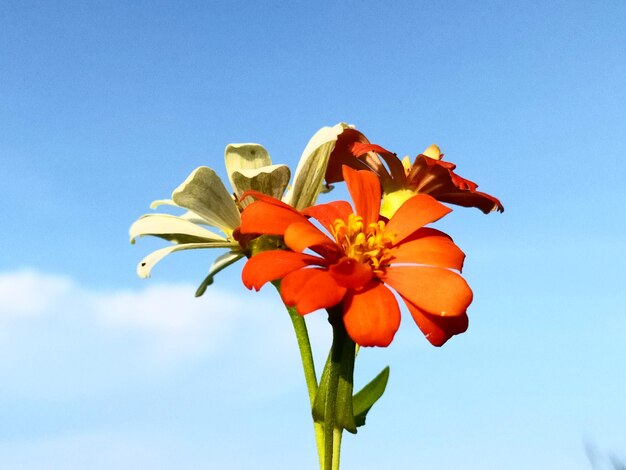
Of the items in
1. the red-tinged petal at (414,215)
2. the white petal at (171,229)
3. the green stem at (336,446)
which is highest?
the white petal at (171,229)

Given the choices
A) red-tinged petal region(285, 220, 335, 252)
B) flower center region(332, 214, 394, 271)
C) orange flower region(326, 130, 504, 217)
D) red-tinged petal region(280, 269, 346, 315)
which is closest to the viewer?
red-tinged petal region(280, 269, 346, 315)

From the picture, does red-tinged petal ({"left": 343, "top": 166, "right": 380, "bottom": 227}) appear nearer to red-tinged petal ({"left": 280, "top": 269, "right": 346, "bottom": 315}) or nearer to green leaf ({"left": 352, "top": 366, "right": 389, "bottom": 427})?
red-tinged petal ({"left": 280, "top": 269, "right": 346, "bottom": 315})

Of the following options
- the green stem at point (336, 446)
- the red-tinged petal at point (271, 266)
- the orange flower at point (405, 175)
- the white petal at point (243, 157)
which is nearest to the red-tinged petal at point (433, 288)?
the red-tinged petal at point (271, 266)

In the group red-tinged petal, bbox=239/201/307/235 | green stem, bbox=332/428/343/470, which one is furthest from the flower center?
green stem, bbox=332/428/343/470

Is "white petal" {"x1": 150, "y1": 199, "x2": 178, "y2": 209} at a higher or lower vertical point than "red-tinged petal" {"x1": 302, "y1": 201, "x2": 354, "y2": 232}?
higher

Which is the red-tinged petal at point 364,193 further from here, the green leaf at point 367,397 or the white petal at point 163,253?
the green leaf at point 367,397

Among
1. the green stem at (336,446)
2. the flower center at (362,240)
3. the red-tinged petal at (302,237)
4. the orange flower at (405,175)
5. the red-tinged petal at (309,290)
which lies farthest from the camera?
the orange flower at (405,175)

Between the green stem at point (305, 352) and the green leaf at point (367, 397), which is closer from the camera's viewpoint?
the green stem at point (305, 352)

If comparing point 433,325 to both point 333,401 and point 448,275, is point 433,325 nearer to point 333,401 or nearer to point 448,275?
point 448,275
